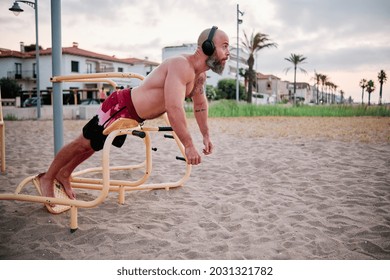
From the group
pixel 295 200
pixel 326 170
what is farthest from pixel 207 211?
pixel 326 170

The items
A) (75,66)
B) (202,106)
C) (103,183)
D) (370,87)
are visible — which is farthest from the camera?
(75,66)

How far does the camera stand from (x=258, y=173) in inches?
146

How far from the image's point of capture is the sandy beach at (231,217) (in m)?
1.87

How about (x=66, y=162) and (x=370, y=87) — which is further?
(x=370, y=87)

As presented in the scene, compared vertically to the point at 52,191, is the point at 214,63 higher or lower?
higher

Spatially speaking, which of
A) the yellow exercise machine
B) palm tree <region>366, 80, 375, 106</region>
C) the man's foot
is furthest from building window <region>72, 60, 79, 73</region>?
palm tree <region>366, 80, 375, 106</region>

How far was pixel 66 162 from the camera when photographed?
2361mm

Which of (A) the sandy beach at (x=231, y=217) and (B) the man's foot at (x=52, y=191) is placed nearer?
(A) the sandy beach at (x=231, y=217)

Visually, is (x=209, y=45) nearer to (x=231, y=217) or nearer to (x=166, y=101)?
(x=166, y=101)

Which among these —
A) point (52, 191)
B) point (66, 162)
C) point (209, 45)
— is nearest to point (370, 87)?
point (209, 45)

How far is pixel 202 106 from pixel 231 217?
35.7 inches

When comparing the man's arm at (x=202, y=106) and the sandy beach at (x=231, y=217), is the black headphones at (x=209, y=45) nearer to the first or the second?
the man's arm at (x=202, y=106)

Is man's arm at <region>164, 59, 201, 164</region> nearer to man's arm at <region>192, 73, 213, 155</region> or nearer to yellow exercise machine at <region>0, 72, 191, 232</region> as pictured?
yellow exercise machine at <region>0, 72, 191, 232</region>

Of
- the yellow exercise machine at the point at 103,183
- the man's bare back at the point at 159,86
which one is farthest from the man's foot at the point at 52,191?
the man's bare back at the point at 159,86
